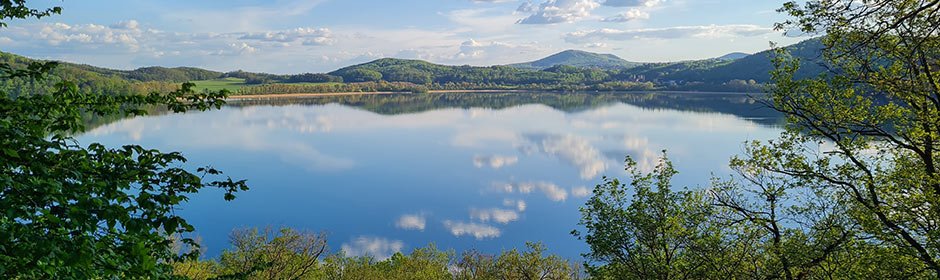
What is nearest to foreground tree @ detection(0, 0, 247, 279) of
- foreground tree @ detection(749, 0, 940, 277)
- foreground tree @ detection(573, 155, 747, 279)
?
foreground tree @ detection(749, 0, 940, 277)

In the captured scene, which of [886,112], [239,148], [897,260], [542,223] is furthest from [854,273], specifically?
[239,148]

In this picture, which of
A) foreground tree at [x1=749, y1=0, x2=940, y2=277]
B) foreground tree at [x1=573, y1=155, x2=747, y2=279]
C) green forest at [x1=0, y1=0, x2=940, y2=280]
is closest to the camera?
green forest at [x1=0, y1=0, x2=940, y2=280]

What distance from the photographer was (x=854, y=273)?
26.2 ft

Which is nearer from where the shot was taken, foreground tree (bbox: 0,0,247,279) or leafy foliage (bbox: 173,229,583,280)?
foreground tree (bbox: 0,0,247,279)

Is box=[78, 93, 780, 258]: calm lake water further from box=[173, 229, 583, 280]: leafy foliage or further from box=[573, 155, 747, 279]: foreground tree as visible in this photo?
box=[173, 229, 583, 280]: leafy foliage

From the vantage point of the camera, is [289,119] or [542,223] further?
[289,119]

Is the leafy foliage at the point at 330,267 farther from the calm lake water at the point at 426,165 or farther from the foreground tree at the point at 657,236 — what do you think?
the calm lake water at the point at 426,165

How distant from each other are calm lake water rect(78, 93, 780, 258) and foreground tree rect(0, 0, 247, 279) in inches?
618

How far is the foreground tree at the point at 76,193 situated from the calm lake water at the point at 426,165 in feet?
51.5

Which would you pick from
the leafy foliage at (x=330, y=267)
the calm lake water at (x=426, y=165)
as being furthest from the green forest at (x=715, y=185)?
the leafy foliage at (x=330, y=267)

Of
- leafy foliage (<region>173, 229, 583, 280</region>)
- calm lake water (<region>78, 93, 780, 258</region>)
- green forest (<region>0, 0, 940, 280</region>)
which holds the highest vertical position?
green forest (<region>0, 0, 940, 280</region>)

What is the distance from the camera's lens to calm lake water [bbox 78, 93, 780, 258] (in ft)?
127

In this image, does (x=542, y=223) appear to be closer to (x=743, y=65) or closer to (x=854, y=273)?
(x=854, y=273)

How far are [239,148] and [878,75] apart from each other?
70.3 meters
